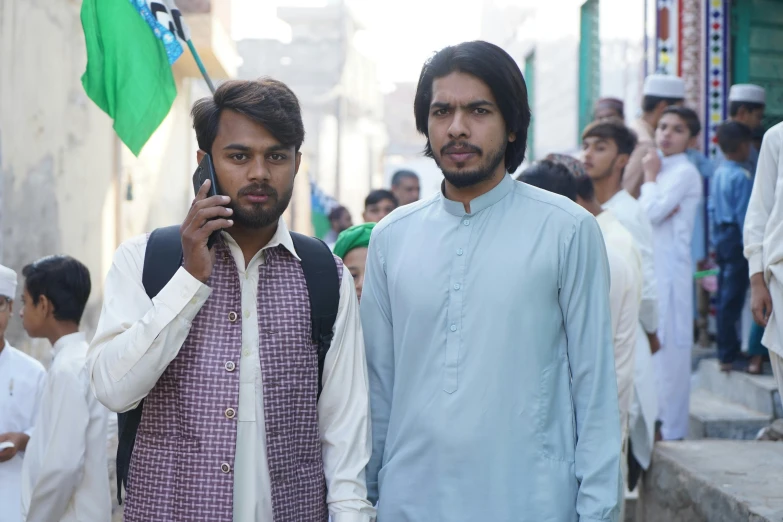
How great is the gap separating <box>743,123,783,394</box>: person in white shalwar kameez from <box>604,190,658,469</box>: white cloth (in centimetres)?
65

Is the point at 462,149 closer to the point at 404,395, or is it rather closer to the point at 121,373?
the point at 404,395

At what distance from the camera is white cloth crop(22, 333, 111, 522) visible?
389cm

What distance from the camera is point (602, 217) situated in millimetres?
4750

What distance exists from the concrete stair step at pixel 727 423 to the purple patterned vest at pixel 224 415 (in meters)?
4.71

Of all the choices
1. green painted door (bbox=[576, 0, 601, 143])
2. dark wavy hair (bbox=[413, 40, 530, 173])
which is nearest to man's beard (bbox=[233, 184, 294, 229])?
dark wavy hair (bbox=[413, 40, 530, 173])

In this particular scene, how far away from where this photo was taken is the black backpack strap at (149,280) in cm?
283

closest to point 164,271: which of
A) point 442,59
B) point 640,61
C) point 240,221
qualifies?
point 240,221

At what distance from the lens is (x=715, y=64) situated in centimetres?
903

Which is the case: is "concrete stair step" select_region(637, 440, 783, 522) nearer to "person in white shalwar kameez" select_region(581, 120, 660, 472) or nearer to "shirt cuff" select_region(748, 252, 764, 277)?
"person in white shalwar kameez" select_region(581, 120, 660, 472)

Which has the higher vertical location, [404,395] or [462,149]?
[462,149]

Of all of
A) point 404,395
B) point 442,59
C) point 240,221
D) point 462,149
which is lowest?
point 404,395

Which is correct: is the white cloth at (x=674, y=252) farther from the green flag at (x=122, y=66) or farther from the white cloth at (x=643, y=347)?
the green flag at (x=122, y=66)

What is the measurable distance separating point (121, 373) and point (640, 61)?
898 centimetres

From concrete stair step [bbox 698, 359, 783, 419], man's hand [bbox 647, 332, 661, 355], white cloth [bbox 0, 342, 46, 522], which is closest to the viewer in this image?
white cloth [bbox 0, 342, 46, 522]
